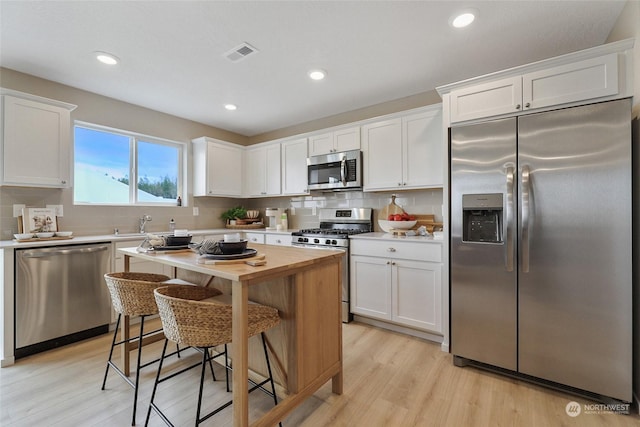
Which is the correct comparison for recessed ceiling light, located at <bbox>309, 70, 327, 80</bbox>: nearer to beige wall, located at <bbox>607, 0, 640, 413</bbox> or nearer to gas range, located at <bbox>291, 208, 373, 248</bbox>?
gas range, located at <bbox>291, 208, 373, 248</bbox>

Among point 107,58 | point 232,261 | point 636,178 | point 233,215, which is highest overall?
point 107,58

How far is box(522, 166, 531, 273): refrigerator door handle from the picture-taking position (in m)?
1.92

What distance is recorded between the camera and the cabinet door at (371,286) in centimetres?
281

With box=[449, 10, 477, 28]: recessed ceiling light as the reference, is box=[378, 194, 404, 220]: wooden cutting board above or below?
below

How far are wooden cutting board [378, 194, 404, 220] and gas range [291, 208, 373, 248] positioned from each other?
18cm

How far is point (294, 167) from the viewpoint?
13.1 ft

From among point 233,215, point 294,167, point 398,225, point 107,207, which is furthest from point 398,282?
point 107,207

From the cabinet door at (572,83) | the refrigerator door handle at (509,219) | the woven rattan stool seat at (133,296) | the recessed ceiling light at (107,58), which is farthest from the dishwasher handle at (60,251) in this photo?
the cabinet door at (572,83)

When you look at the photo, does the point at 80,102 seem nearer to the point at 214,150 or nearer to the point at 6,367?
the point at 214,150

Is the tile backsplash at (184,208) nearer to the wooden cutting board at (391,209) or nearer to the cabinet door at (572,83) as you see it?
the wooden cutting board at (391,209)

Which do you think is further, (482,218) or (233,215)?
(233,215)

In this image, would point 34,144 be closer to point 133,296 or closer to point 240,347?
point 133,296

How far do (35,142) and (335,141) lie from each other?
2.95m

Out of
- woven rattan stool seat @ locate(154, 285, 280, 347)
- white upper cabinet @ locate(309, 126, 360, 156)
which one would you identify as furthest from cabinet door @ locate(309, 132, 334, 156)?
woven rattan stool seat @ locate(154, 285, 280, 347)
